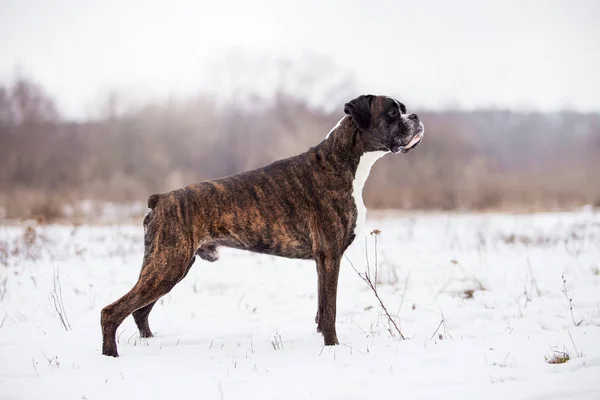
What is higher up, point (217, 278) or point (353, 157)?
point (353, 157)

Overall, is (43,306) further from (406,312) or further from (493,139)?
(493,139)

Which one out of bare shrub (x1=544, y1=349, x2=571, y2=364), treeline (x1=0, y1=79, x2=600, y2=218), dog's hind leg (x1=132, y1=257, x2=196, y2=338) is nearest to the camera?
bare shrub (x1=544, y1=349, x2=571, y2=364)

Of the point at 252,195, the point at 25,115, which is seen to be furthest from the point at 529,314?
the point at 25,115

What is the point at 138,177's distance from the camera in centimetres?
3080

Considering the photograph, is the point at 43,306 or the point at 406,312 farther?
the point at 43,306

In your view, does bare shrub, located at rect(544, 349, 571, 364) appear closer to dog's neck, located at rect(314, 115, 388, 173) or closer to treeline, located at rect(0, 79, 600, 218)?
dog's neck, located at rect(314, 115, 388, 173)

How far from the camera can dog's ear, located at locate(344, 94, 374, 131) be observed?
167 inches

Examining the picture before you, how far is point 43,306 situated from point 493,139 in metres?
31.2

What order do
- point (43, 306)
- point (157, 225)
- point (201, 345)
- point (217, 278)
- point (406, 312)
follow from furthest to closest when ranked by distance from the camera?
point (217, 278)
point (43, 306)
point (406, 312)
point (201, 345)
point (157, 225)

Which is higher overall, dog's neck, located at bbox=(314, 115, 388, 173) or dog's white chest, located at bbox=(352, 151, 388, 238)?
dog's neck, located at bbox=(314, 115, 388, 173)

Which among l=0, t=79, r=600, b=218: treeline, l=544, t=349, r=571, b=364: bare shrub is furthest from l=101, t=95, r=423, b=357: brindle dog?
l=0, t=79, r=600, b=218: treeline

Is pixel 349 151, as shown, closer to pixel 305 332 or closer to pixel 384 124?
pixel 384 124

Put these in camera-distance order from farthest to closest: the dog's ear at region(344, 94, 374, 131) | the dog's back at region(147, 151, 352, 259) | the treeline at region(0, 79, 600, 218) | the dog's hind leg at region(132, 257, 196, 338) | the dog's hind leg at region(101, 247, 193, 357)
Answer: the treeline at region(0, 79, 600, 218) → the dog's hind leg at region(132, 257, 196, 338) → the dog's ear at region(344, 94, 374, 131) → the dog's back at region(147, 151, 352, 259) → the dog's hind leg at region(101, 247, 193, 357)

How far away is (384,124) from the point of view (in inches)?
169
